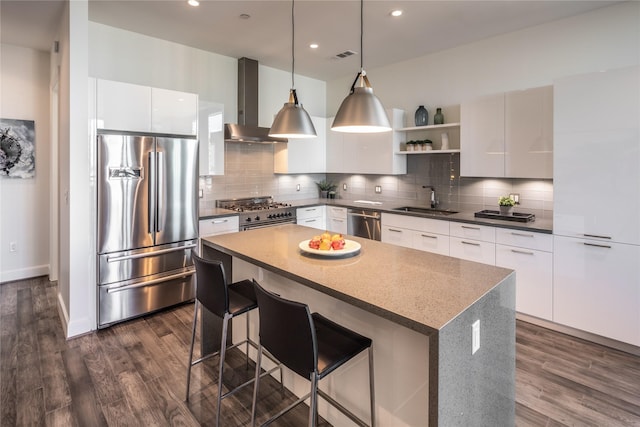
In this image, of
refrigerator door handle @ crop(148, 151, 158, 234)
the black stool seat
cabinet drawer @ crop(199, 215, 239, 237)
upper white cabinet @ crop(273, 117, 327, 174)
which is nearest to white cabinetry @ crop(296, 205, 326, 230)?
upper white cabinet @ crop(273, 117, 327, 174)

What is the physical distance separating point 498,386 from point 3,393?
2.99m

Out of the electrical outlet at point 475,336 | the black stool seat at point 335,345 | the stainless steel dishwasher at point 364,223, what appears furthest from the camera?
the stainless steel dishwasher at point 364,223

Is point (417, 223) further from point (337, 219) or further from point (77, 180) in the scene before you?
point (77, 180)

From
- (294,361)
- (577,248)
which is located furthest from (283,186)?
(294,361)

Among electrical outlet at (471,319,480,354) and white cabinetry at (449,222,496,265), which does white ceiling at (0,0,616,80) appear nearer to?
white cabinetry at (449,222,496,265)

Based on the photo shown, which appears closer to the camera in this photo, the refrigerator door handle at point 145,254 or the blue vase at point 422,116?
the refrigerator door handle at point 145,254

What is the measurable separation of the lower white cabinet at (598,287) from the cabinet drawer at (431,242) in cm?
103

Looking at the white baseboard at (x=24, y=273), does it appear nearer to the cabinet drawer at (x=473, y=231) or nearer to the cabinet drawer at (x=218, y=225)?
the cabinet drawer at (x=218, y=225)

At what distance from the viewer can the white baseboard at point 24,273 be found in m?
4.52

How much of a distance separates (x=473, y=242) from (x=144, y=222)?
128 inches

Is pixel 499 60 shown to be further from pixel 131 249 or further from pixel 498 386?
pixel 131 249

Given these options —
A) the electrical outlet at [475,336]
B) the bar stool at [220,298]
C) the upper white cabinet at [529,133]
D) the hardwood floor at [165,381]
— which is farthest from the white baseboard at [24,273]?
the upper white cabinet at [529,133]

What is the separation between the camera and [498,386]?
A: 1696 millimetres

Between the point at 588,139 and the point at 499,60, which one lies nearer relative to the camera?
the point at 588,139
